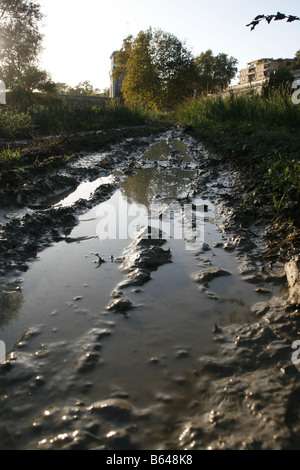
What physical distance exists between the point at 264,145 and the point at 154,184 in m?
2.29

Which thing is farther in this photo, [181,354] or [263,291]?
[263,291]

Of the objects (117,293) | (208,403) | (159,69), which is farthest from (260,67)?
(208,403)

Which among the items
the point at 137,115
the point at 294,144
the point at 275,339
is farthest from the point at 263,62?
the point at 275,339

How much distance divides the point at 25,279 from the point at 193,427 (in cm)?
184

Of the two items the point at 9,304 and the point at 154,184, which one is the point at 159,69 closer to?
the point at 154,184

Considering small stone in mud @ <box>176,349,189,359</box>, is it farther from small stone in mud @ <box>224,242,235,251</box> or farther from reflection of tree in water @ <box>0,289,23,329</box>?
small stone in mud @ <box>224,242,235,251</box>

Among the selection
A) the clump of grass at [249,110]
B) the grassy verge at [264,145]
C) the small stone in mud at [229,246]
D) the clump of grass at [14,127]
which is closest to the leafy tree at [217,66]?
the clump of grass at [249,110]

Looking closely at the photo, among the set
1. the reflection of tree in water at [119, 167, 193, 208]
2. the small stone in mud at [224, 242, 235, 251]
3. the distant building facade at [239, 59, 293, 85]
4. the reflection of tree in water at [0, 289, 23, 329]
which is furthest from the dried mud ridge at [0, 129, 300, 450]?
the distant building facade at [239, 59, 293, 85]

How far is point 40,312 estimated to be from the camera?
224cm

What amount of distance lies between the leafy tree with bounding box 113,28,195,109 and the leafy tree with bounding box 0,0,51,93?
8.88m

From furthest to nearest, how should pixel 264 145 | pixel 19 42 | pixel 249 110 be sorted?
pixel 19 42 < pixel 249 110 < pixel 264 145

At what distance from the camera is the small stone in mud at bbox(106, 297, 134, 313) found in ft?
7.31

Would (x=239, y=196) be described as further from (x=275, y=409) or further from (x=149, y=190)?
(x=275, y=409)

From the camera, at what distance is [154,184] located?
19.8 ft
